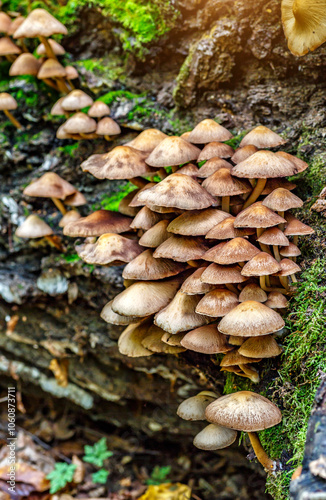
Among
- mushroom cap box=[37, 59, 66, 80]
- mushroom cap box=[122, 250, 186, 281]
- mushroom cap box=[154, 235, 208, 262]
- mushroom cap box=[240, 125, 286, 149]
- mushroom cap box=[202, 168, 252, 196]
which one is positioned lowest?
mushroom cap box=[122, 250, 186, 281]

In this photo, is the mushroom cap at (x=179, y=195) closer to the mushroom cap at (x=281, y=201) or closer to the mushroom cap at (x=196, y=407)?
the mushroom cap at (x=281, y=201)

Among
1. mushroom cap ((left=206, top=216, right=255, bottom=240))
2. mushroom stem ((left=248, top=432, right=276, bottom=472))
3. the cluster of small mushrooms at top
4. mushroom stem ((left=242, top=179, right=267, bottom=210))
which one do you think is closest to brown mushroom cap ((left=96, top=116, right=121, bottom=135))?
the cluster of small mushrooms at top

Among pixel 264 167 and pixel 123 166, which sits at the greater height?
pixel 264 167

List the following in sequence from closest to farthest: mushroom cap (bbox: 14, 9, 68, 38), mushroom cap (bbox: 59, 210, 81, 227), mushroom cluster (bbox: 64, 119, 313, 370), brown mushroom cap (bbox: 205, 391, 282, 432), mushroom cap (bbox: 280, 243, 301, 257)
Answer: brown mushroom cap (bbox: 205, 391, 282, 432), mushroom cluster (bbox: 64, 119, 313, 370), mushroom cap (bbox: 280, 243, 301, 257), mushroom cap (bbox: 14, 9, 68, 38), mushroom cap (bbox: 59, 210, 81, 227)

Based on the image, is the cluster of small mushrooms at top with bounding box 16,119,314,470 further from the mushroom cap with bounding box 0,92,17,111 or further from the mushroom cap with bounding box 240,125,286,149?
the mushroom cap with bounding box 0,92,17,111

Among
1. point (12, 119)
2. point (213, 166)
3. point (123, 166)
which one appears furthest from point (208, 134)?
point (12, 119)

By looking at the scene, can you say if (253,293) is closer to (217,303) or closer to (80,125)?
(217,303)

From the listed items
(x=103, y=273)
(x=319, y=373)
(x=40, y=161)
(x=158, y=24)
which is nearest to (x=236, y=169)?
(x=319, y=373)
